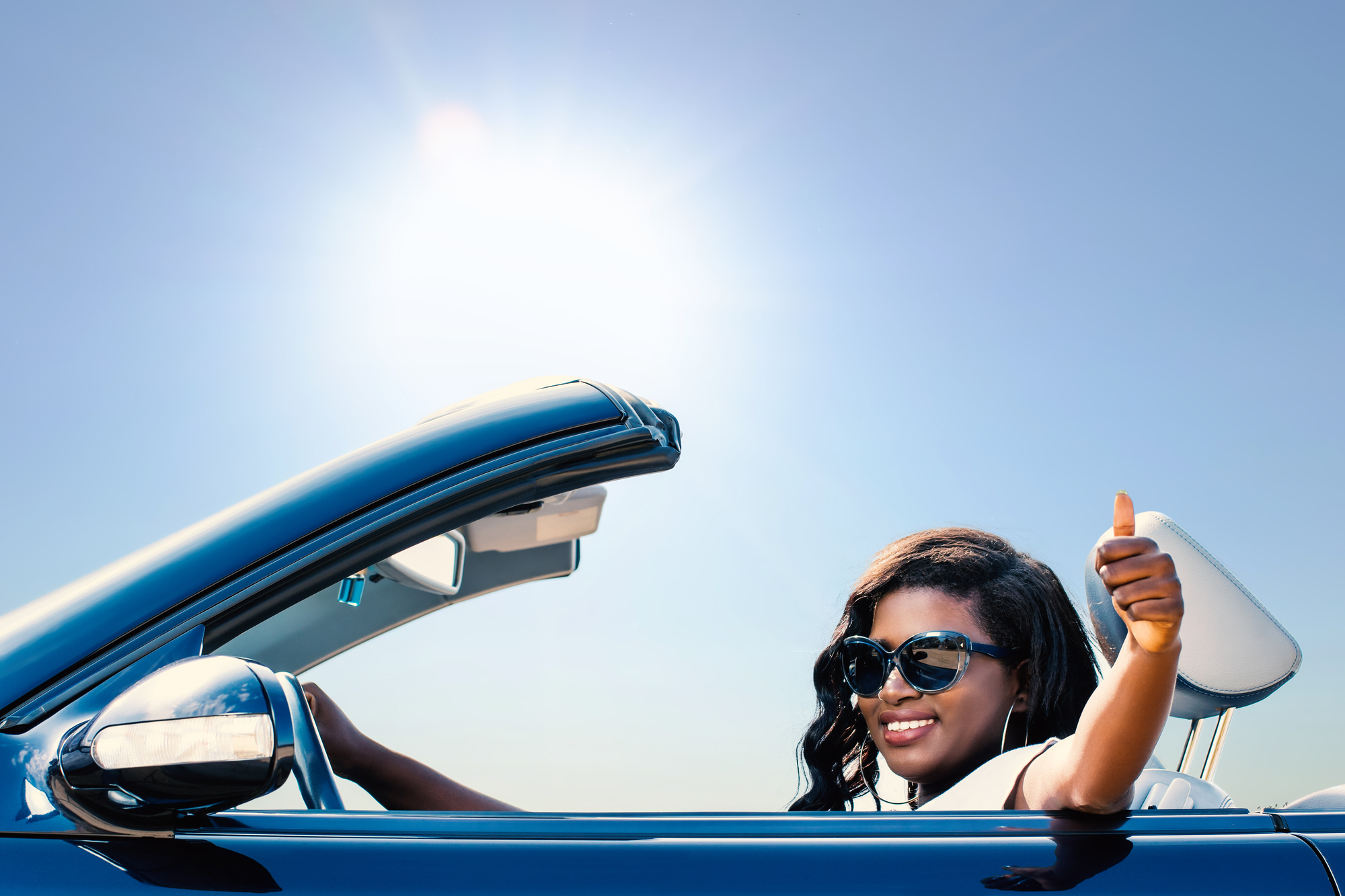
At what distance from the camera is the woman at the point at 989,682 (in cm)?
105

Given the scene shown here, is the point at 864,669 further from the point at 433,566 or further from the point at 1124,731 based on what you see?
the point at 433,566

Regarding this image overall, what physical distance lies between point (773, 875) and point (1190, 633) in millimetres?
1080

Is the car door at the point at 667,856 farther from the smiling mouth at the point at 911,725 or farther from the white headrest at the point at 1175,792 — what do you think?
the smiling mouth at the point at 911,725

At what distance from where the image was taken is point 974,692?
5.91 feet

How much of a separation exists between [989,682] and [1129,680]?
2.61 feet

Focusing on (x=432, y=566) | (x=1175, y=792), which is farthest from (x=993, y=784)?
(x=432, y=566)

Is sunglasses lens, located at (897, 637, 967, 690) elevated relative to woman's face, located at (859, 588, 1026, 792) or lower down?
elevated

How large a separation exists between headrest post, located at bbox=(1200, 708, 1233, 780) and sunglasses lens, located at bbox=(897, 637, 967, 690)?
509mm

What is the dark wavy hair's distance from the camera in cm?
192

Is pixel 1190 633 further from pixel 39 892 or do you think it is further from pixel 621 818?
pixel 39 892

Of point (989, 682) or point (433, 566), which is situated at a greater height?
point (433, 566)

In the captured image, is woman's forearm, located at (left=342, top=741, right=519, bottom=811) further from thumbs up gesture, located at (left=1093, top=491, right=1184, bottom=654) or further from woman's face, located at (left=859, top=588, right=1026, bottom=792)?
thumbs up gesture, located at (left=1093, top=491, right=1184, bottom=654)

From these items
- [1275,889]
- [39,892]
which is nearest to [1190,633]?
[1275,889]

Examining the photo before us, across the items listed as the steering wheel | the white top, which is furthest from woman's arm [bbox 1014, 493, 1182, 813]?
the steering wheel
